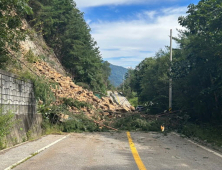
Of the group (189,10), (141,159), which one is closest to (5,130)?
(141,159)

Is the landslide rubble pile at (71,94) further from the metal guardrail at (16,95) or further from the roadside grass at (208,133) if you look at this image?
the roadside grass at (208,133)

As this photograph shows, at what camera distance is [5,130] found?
30.7ft

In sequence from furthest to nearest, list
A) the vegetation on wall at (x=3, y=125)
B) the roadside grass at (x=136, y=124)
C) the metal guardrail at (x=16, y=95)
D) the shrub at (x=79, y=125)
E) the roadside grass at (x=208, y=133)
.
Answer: the roadside grass at (x=136, y=124), the shrub at (x=79, y=125), the roadside grass at (x=208, y=133), the metal guardrail at (x=16, y=95), the vegetation on wall at (x=3, y=125)

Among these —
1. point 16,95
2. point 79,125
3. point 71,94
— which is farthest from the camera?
point 71,94

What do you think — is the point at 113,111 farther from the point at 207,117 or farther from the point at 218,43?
the point at 218,43

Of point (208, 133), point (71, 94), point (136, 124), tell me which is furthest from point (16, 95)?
point (208, 133)

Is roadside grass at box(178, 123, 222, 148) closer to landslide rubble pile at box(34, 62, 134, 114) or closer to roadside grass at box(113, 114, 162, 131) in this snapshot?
roadside grass at box(113, 114, 162, 131)

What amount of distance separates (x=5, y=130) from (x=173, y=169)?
237 inches

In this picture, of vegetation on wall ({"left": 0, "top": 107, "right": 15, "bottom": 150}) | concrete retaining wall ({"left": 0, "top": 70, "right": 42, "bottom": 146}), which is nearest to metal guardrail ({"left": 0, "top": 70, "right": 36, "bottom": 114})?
concrete retaining wall ({"left": 0, "top": 70, "right": 42, "bottom": 146})

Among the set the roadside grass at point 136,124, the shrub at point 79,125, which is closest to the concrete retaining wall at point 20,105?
the shrub at point 79,125

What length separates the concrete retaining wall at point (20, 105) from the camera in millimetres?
10414

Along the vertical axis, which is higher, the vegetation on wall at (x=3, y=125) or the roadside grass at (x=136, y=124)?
the vegetation on wall at (x=3, y=125)

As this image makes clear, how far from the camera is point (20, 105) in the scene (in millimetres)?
12445

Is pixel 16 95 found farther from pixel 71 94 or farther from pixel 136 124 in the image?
pixel 136 124
